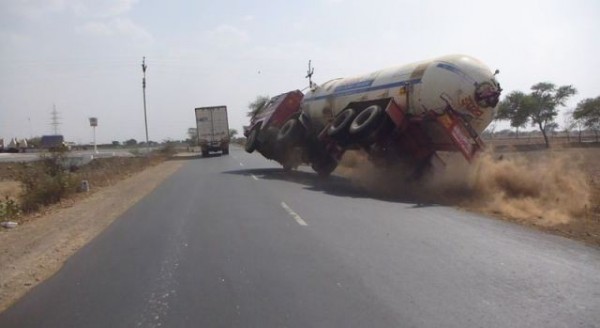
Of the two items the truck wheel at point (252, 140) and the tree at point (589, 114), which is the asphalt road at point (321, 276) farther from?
the tree at point (589, 114)

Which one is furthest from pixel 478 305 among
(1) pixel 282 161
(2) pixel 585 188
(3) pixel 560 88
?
(3) pixel 560 88

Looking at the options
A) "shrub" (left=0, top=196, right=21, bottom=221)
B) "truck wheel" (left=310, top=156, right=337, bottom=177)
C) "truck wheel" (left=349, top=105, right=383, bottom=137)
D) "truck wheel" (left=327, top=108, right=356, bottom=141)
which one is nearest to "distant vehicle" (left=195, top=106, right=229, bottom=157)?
"truck wheel" (left=310, top=156, right=337, bottom=177)

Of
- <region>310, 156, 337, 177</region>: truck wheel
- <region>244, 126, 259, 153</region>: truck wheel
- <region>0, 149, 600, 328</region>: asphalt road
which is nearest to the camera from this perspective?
<region>0, 149, 600, 328</region>: asphalt road

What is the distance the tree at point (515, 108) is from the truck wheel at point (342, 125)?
171ft

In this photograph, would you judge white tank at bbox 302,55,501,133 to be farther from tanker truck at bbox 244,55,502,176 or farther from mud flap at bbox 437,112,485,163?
mud flap at bbox 437,112,485,163

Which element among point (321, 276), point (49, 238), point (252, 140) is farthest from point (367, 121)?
point (321, 276)

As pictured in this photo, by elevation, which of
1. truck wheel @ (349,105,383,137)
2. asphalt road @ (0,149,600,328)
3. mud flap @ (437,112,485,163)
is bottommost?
asphalt road @ (0,149,600,328)

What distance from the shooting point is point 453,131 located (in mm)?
15242

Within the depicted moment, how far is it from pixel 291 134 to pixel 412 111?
26.3ft

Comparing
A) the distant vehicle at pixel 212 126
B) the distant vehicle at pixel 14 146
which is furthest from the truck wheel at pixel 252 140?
the distant vehicle at pixel 14 146

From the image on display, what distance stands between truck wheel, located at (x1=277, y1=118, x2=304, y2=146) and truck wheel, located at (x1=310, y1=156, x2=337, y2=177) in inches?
58.3

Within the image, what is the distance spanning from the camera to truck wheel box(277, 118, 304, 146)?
78.0 feet

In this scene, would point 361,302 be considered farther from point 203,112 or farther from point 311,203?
point 203,112

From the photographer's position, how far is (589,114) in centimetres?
6334
